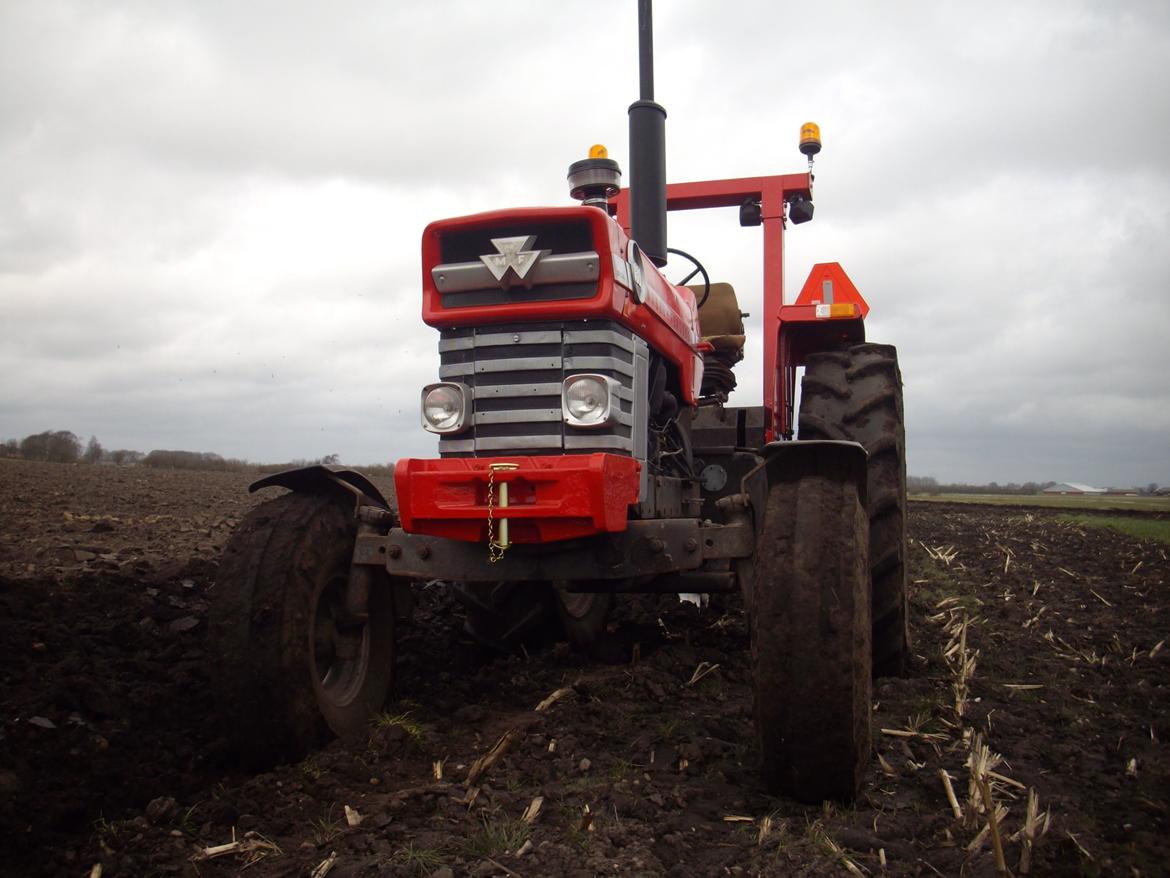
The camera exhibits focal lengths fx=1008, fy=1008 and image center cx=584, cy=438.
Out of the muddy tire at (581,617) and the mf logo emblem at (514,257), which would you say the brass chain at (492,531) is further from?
the muddy tire at (581,617)

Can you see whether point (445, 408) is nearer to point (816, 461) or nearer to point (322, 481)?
point (322, 481)

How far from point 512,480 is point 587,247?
1003mm

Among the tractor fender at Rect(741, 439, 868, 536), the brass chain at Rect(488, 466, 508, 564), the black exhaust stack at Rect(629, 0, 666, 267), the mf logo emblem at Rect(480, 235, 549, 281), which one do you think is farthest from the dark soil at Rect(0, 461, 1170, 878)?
the black exhaust stack at Rect(629, 0, 666, 267)

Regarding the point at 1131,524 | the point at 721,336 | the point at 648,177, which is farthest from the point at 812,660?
the point at 1131,524

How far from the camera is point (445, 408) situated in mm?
4086

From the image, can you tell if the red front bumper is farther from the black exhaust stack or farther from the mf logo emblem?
the black exhaust stack

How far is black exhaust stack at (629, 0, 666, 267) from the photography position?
4957 mm

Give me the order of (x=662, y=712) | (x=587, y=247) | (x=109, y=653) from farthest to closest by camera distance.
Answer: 1. (x=109, y=653)
2. (x=662, y=712)
3. (x=587, y=247)

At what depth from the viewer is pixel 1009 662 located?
529cm

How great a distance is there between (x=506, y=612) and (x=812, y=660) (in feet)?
8.52

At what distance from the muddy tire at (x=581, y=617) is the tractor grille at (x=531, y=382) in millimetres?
1617

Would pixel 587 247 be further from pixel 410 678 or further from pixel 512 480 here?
pixel 410 678

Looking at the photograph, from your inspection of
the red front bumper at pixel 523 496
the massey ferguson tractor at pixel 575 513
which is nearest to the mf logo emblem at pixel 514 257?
the massey ferguson tractor at pixel 575 513

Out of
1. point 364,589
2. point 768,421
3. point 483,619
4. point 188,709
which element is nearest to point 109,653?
point 188,709
